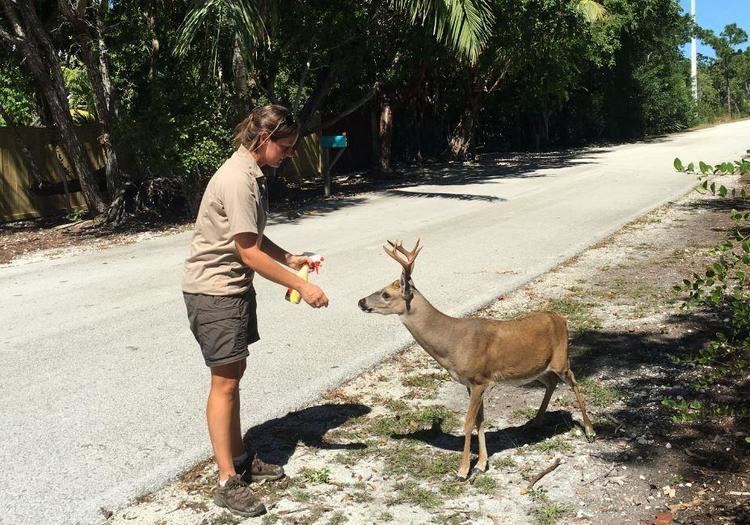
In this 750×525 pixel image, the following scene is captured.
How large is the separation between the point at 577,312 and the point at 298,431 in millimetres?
3465

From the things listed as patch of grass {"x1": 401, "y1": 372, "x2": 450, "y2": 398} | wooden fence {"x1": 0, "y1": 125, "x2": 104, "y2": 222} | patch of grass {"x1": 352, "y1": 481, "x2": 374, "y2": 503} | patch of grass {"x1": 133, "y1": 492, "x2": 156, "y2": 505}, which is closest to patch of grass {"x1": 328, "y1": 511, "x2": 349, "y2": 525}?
patch of grass {"x1": 352, "y1": 481, "x2": 374, "y2": 503}

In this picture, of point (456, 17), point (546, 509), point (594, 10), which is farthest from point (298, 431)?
point (594, 10)

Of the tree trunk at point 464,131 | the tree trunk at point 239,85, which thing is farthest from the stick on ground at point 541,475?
the tree trunk at point 464,131

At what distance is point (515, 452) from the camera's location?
4.34m

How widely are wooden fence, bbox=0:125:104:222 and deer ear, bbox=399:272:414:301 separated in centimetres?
1380

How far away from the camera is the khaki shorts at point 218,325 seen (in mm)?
3652

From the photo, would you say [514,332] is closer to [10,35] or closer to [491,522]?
[491,522]

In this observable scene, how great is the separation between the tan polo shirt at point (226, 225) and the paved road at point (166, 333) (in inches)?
49.5

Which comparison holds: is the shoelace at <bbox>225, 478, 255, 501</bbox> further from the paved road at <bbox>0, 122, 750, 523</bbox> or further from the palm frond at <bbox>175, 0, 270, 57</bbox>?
the palm frond at <bbox>175, 0, 270, 57</bbox>

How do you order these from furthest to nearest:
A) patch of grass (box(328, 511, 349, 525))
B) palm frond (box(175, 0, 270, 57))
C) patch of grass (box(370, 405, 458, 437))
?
palm frond (box(175, 0, 270, 57))
patch of grass (box(370, 405, 458, 437))
patch of grass (box(328, 511, 349, 525))

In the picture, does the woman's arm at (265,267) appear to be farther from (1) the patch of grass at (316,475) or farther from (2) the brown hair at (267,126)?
(1) the patch of grass at (316,475)

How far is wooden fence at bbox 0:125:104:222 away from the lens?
1577 cm

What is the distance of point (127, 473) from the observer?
4.23 metres

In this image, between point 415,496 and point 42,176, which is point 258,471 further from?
point 42,176
